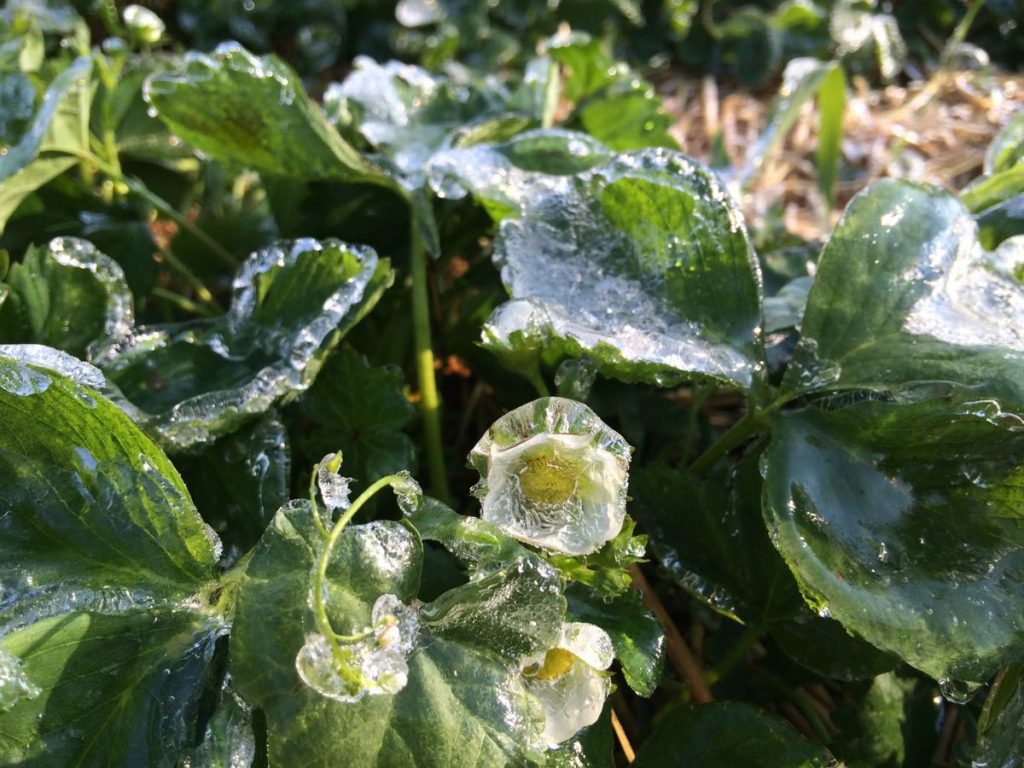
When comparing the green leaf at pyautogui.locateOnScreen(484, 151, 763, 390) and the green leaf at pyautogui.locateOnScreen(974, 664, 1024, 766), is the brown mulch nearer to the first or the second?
the green leaf at pyautogui.locateOnScreen(484, 151, 763, 390)

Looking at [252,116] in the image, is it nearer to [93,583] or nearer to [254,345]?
[254,345]

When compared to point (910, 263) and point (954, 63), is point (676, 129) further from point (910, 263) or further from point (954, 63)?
point (910, 263)

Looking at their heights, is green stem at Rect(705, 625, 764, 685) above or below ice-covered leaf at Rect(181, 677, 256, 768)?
below

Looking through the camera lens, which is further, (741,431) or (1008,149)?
(1008,149)

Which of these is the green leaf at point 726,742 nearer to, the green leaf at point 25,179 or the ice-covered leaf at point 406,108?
the ice-covered leaf at point 406,108

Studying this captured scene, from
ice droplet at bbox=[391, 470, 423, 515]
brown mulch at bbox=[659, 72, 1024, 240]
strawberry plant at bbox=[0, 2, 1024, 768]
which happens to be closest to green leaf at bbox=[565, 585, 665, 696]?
strawberry plant at bbox=[0, 2, 1024, 768]

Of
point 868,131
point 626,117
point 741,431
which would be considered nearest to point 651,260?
point 741,431

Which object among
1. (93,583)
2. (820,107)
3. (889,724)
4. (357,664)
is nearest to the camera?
(357,664)
